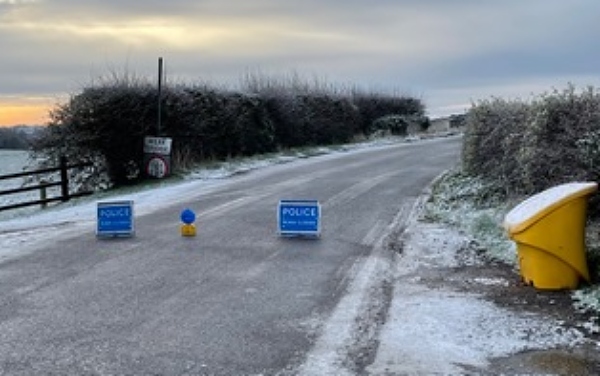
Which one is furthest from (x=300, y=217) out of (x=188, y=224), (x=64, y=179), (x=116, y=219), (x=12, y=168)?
(x=12, y=168)

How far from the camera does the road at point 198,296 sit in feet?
18.9

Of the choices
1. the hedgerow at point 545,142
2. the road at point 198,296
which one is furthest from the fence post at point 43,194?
the hedgerow at point 545,142

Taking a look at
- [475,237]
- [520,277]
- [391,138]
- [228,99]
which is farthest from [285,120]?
[520,277]

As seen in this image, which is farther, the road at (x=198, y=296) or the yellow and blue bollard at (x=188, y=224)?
the yellow and blue bollard at (x=188, y=224)

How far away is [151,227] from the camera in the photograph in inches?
479

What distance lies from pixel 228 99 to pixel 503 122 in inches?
480

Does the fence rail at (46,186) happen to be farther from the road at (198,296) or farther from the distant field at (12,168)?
the road at (198,296)

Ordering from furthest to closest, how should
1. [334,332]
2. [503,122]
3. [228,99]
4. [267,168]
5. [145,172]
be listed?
[228,99], [267,168], [145,172], [503,122], [334,332]

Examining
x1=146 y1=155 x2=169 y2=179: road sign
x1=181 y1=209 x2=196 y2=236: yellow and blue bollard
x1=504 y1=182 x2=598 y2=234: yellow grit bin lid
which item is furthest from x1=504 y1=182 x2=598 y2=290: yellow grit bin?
x1=146 y1=155 x2=169 y2=179: road sign

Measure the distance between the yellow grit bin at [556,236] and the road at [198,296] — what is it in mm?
1510

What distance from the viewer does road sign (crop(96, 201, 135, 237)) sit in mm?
11211

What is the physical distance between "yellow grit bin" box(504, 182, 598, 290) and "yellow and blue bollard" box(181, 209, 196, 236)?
16.3 ft

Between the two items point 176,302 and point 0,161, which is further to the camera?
point 0,161

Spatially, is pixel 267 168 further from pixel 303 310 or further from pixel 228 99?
pixel 303 310
